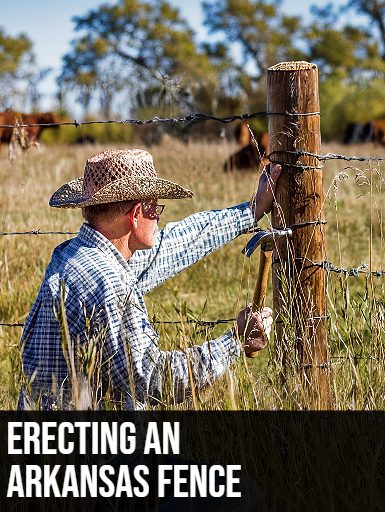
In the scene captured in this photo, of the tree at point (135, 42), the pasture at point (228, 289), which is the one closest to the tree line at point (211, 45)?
the tree at point (135, 42)

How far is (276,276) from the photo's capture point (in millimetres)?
3553

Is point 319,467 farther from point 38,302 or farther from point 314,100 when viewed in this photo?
point 314,100

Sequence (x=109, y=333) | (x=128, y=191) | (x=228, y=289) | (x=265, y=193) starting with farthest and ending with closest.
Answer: (x=228, y=289), (x=265, y=193), (x=128, y=191), (x=109, y=333)

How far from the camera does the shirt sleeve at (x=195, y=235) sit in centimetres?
367

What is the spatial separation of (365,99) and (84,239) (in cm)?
3885

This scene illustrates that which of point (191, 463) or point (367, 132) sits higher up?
point (367, 132)

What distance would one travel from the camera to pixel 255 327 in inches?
124

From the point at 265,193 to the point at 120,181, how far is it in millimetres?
699

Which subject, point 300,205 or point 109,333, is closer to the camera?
point 109,333

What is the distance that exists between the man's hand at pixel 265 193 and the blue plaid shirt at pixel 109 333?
696mm

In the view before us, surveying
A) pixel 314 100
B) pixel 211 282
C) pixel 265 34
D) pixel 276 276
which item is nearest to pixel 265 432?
pixel 276 276

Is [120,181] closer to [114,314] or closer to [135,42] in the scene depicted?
[114,314]

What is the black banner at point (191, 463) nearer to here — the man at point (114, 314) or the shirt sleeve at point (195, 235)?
the man at point (114, 314)

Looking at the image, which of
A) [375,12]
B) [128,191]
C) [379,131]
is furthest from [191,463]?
[375,12]
